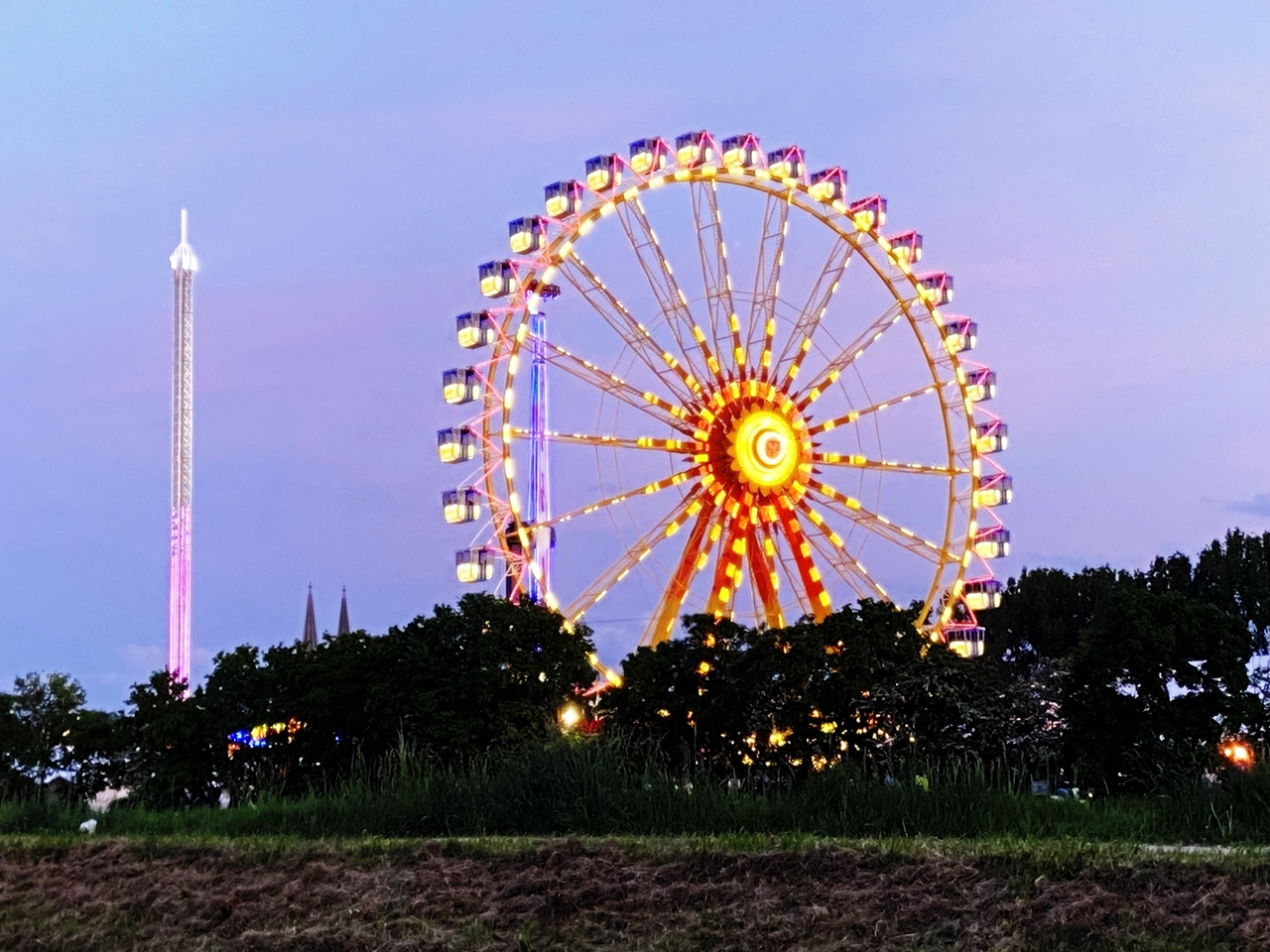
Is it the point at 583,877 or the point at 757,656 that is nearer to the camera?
the point at 583,877

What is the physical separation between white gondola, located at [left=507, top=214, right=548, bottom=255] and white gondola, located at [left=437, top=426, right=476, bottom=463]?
462 cm

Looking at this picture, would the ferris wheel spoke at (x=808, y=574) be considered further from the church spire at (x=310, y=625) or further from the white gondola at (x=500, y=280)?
the church spire at (x=310, y=625)

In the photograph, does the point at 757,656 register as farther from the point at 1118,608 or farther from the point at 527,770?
the point at 527,770

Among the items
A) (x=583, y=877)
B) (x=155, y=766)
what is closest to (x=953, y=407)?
(x=155, y=766)

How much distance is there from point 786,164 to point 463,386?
35.5 ft

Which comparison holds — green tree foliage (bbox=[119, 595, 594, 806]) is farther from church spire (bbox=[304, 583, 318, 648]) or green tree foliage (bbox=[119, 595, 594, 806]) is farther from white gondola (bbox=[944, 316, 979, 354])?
church spire (bbox=[304, 583, 318, 648])

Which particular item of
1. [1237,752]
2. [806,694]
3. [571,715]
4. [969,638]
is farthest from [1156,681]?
[969,638]

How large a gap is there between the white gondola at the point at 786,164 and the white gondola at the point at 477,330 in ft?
29.5

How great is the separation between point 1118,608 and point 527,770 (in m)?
13.8

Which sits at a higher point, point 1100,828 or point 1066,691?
point 1066,691

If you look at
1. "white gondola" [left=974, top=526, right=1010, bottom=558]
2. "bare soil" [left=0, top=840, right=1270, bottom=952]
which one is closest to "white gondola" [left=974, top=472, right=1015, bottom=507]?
"white gondola" [left=974, top=526, right=1010, bottom=558]

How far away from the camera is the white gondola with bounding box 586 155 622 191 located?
135ft

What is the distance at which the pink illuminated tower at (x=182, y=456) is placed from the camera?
7212cm

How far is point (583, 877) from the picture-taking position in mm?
13789
